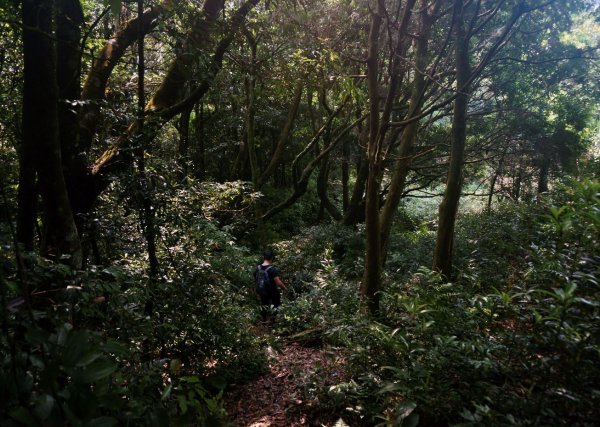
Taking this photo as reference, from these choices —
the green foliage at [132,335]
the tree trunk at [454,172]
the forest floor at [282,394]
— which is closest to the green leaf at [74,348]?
the green foliage at [132,335]

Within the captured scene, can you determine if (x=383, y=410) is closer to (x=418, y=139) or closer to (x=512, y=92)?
(x=512, y=92)

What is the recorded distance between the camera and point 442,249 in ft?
22.6

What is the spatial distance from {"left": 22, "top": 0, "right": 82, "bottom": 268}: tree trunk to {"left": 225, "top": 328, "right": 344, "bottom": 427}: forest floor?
2651mm

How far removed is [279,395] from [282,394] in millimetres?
39

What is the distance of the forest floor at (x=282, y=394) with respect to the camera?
163 inches

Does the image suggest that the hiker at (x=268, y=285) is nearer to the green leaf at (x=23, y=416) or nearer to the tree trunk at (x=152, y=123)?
the tree trunk at (x=152, y=123)

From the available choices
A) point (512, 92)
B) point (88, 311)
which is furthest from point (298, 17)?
point (512, 92)

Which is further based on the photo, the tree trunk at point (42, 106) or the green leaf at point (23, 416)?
the tree trunk at point (42, 106)

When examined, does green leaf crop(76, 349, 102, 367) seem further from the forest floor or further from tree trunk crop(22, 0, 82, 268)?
the forest floor

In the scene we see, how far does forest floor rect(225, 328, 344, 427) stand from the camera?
414 centimetres

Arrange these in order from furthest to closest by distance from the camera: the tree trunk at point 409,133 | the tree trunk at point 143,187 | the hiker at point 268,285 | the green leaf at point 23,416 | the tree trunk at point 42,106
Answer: the hiker at point 268,285 < the tree trunk at point 409,133 < the tree trunk at point 143,187 < the tree trunk at point 42,106 < the green leaf at point 23,416

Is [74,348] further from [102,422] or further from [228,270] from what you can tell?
[228,270]

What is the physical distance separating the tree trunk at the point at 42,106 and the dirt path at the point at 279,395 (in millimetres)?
2648

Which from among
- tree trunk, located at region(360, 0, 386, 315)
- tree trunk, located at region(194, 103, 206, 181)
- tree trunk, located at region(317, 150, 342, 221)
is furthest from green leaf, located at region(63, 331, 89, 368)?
tree trunk, located at region(317, 150, 342, 221)
